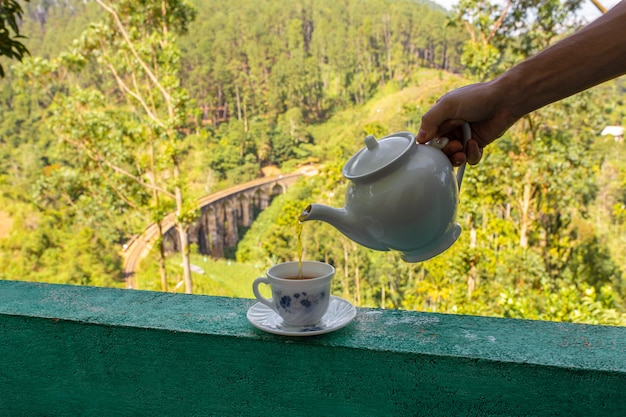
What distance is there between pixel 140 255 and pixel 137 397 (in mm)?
13395

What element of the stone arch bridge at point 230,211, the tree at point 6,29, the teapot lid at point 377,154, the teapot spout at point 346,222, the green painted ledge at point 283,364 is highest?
the tree at point 6,29

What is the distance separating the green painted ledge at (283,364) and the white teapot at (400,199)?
0.48 feet

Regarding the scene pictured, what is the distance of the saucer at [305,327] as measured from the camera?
0.75 meters

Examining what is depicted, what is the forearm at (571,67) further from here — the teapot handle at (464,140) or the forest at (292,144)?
the forest at (292,144)

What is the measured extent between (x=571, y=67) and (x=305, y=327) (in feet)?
1.54

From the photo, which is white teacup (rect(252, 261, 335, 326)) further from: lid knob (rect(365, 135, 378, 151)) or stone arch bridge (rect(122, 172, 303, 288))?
stone arch bridge (rect(122, 172, 303, 288))

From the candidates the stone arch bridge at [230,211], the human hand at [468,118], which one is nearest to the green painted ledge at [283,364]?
the human hand at [468,118]

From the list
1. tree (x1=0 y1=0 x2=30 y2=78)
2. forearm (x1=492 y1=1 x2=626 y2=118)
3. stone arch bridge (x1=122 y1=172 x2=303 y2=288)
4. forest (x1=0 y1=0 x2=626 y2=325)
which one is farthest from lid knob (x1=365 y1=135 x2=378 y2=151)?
stone arch bridge (x1=122 y1=172 x2=303 y2=288)

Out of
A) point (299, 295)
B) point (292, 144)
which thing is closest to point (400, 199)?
point (299, 295)

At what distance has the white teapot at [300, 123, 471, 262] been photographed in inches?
25.8

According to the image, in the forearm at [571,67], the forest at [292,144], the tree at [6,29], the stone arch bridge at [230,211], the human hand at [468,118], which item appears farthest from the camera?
the stone arch bridge at [230,211]

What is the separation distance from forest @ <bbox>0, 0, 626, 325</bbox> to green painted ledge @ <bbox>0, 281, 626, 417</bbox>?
5.54 ft

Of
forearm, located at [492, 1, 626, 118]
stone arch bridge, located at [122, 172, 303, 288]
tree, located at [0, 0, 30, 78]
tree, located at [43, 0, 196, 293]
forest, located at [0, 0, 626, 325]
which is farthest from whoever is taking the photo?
stone arch bridge, located at [122, 172, 303, 288]

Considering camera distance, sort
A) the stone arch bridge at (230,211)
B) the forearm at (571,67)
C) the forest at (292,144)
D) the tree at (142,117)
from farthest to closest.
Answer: the stone arch bridge at (230,211) < the tree at (142,117) < the forest at (292,144) < the forearm at (571,67)
